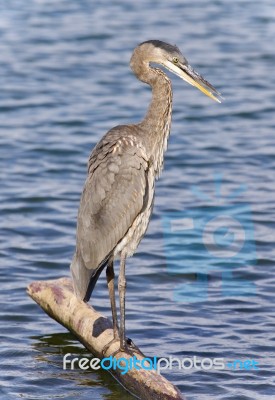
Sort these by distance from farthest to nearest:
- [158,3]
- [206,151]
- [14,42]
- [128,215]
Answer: [158,3] < [14,42] < [206,151] < [128,215]

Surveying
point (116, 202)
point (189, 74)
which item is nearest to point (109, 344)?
point (116, 202)

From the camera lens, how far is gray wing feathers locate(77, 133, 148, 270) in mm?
7375

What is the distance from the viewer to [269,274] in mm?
9977

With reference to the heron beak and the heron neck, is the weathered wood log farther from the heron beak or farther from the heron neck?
the heron beak

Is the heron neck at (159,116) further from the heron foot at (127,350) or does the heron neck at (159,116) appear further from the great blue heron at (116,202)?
the heron foot at (127,350)

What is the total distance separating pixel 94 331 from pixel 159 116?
1.62 metres

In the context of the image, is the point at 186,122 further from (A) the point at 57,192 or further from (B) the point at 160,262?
(B) the point at 160,262

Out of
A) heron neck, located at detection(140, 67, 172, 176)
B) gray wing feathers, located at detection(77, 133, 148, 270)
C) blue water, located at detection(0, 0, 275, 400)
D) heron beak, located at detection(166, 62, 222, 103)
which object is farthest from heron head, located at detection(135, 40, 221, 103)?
blue water, located at detection(0, 0, 275, 400)

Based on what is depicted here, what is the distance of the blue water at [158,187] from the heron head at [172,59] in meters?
2.11

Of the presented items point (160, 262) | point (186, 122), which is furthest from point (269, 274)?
point (186, 122)

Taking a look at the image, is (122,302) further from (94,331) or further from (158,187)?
(158,187)

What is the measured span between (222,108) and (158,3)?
779cm

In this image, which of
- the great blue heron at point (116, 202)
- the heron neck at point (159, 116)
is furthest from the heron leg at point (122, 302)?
the heron neck at point (159, 116)

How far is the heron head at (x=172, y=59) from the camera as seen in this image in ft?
24.9
